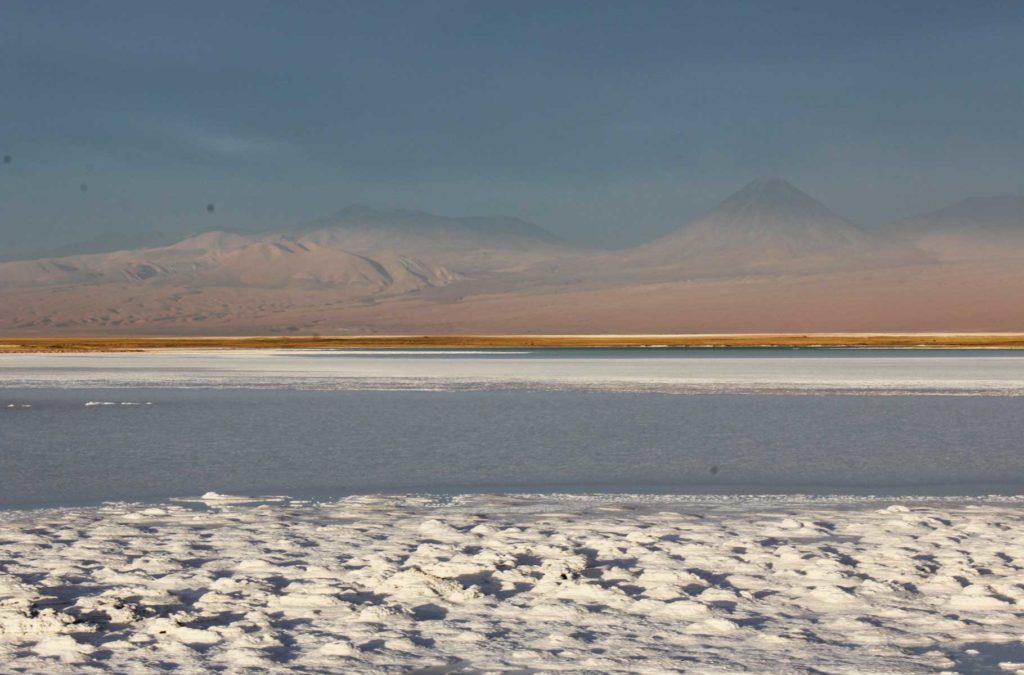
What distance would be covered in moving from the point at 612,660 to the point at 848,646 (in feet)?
4.45

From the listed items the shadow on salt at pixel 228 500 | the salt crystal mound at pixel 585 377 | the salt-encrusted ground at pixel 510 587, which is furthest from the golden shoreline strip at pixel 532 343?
the salt-encrusted ground at pixel 510 587

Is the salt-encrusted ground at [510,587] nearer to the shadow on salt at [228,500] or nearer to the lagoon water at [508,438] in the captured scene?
the shadow on salt at [228,500]

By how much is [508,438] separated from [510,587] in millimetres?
9955

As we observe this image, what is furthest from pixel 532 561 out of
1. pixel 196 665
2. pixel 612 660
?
pixel 196 665

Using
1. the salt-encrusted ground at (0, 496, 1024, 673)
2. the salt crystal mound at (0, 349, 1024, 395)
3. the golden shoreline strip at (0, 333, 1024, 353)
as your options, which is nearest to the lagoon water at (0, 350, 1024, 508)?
the salt crystal mound at (0, 349, 1024, 395)

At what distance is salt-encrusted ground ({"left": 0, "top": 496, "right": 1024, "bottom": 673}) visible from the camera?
6750 millimetres

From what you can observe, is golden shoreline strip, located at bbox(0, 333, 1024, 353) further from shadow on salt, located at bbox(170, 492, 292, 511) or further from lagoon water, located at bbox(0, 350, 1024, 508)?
shadow on salt, located at bbox(170, 492, 292, 511)

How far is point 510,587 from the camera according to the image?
8391mm

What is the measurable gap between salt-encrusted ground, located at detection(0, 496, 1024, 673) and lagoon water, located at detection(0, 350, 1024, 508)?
179 centimetres

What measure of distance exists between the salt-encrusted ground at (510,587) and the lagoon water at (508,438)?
5.87 ft

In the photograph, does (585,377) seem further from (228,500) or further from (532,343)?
(532,343)

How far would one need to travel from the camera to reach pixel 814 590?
8211 millimetres

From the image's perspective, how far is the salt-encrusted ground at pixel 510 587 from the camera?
266 inches

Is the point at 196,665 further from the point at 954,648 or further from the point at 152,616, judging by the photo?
the point at 954,648
